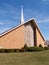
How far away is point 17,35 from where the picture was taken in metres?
36.5

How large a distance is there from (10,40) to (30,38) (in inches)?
265

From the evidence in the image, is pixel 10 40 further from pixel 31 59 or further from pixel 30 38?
pixel 31 59

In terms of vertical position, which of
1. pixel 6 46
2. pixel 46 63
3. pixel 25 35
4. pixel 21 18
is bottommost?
pixel 46 63

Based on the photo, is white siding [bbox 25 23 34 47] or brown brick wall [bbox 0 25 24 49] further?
white siding [bbox 25 23 34 47]

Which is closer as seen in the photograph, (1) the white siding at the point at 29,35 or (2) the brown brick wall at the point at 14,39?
(2) the brown brick wall at the point at 14,39

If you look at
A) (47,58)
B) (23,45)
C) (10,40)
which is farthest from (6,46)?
(47,58)

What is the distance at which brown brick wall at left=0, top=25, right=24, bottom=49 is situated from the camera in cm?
3391

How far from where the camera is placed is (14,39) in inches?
1411

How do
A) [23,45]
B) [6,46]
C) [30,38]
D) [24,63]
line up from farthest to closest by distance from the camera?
[30,38] < [23,45] < [6,46] < [24,63]

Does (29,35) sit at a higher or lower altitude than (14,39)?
higher

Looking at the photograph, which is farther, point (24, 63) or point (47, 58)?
point (47, 58)

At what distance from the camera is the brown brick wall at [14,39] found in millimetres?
33906

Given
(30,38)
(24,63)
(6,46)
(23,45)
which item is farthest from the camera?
(30,38)

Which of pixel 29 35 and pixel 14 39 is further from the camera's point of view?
pixel 29 35
